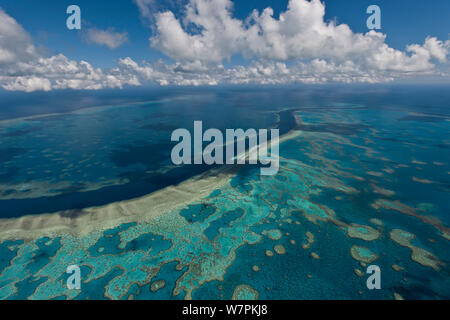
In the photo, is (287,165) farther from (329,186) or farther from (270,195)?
(270,195)

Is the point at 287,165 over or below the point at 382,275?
over

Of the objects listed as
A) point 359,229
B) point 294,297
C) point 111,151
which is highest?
point 111,151

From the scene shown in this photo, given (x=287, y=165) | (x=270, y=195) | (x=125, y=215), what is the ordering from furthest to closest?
(x=287, y=165) → (x=270, y=195) → (x=125, y=215)

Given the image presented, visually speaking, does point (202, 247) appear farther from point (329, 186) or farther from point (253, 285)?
point (329, 186)

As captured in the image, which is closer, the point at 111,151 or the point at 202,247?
the point at 202,247

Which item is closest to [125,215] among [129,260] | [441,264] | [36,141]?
[129,260]

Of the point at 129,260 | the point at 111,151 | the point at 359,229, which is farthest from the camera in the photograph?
the point at 111,151
